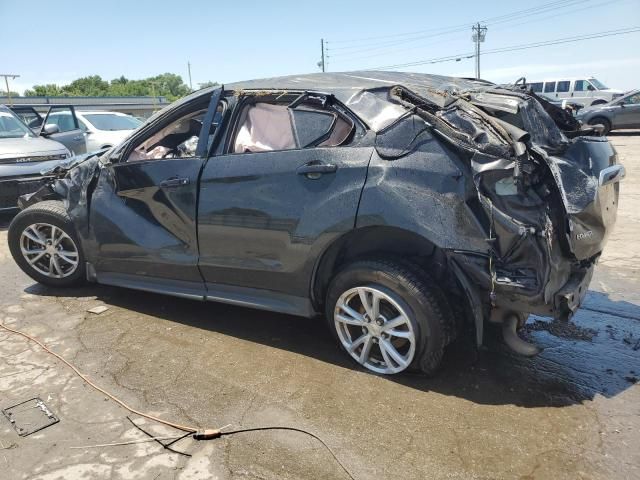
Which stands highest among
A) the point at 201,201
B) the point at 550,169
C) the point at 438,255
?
the point at 550,169

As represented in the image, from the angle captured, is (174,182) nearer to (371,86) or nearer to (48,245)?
(371,86)

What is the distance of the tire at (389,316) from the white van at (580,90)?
21.1 m

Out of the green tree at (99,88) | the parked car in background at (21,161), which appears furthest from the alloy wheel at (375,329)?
the green tree at (99,88)

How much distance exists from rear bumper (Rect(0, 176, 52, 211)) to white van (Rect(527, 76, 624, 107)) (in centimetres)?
1978

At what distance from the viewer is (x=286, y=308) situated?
3418mm

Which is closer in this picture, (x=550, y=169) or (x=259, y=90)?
(x=550, y=169)

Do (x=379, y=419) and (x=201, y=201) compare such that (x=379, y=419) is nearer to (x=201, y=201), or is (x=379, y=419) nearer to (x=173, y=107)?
(x=201, y=201)

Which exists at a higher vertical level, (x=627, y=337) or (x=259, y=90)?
→ (x=259, y=90)

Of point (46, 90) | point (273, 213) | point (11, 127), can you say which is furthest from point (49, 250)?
point (46, 90)

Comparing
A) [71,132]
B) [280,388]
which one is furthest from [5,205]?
[280,388]

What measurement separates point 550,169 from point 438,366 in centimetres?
127

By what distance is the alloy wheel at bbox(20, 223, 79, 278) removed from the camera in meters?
4.54

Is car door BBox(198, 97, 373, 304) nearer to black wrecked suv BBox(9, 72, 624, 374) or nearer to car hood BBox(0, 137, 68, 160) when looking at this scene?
black wrecked suv BBox(9, 72, 624, 374)

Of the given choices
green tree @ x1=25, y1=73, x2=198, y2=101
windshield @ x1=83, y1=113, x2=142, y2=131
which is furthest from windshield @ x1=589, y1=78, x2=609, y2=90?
green tree @ x1=25, y1=73, x2=198, y2=101
